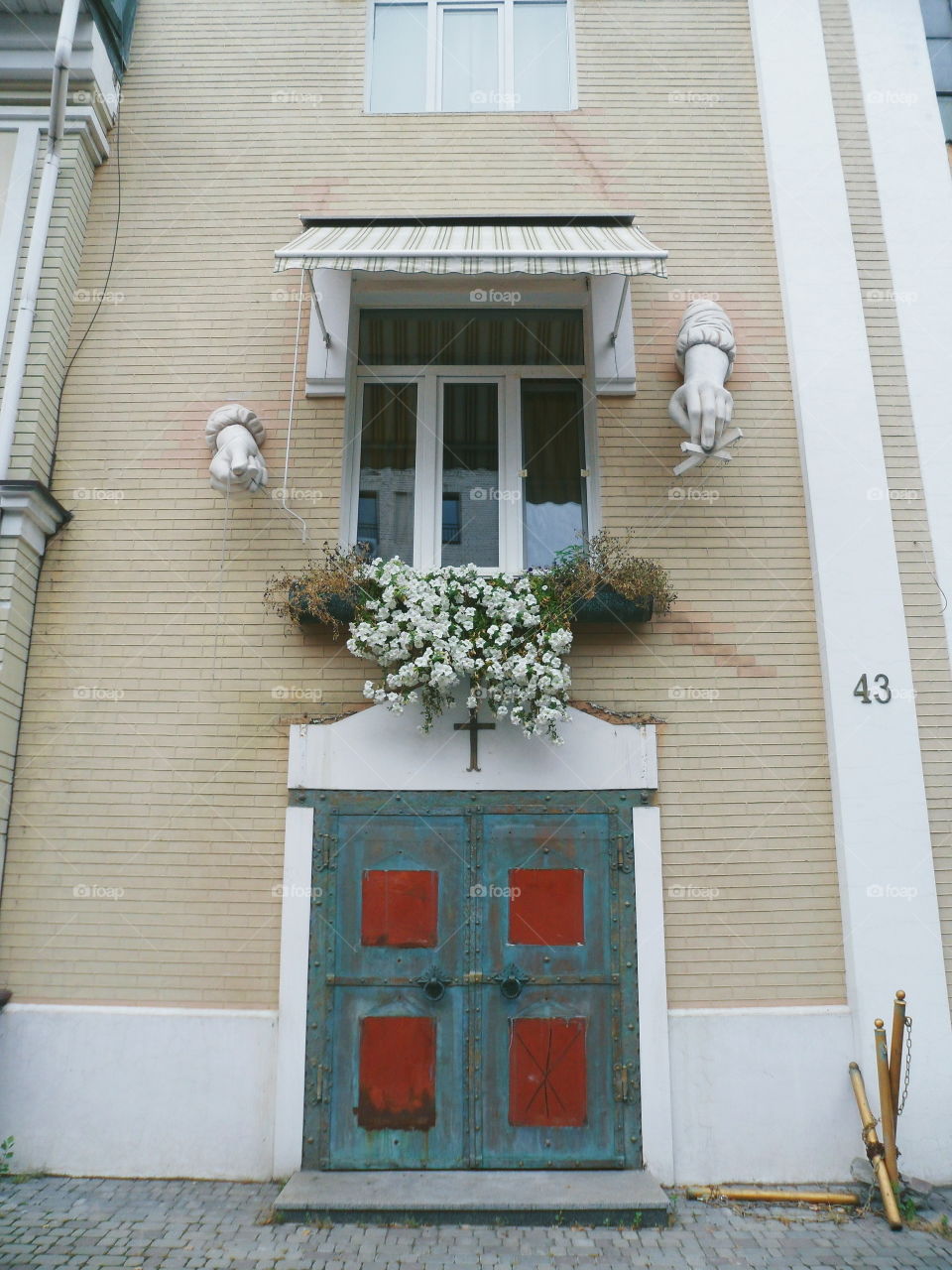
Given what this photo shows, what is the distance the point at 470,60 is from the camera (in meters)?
7.51

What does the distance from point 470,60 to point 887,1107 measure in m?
8.46

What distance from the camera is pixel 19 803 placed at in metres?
5.77

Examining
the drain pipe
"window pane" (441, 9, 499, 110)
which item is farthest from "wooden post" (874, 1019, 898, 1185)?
"window pane" (441, 9, 499, 110)

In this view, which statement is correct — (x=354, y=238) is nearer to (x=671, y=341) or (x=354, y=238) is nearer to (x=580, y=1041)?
(x=671, y=341)

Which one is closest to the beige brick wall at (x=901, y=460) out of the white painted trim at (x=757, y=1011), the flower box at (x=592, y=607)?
the white painted trim at (x=757, y=1011)

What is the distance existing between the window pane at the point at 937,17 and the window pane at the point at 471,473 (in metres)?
4.89

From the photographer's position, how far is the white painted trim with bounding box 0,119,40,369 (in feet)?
20.6

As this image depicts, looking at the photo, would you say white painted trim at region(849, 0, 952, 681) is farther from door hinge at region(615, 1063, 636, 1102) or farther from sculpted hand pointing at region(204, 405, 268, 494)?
sculpted hand pointing at region(204, 405, 268, 494)

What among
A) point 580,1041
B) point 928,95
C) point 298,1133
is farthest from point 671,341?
point 298,1133

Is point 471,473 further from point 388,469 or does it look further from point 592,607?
point 592,607

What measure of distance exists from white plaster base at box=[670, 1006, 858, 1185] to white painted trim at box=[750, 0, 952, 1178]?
275 millimetres

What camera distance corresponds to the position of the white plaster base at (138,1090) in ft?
17.3

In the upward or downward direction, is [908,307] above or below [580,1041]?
above

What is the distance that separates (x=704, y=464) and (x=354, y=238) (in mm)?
2994
